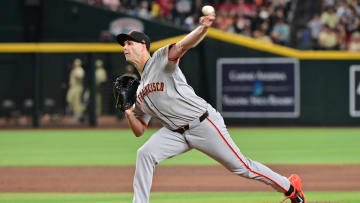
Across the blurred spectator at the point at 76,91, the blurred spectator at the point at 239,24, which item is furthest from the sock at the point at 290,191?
the blurred spectator at the point at 239,24

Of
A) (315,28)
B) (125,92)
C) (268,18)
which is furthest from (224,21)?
(125,92)

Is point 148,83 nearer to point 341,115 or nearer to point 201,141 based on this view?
point 201,141

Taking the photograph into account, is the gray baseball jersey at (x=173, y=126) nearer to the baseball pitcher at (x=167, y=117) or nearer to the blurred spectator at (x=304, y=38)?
the baseball pitcher at (x=167, y=117)

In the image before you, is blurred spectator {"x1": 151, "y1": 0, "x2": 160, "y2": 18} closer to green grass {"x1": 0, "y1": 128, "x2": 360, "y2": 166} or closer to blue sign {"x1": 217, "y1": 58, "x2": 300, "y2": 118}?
blue sign {"x1": 217, "y1": 58, "x2": 300, "y2": 118}

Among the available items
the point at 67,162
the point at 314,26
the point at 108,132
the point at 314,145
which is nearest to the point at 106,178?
the point at 67,162

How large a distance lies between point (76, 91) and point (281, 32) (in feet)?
20.0

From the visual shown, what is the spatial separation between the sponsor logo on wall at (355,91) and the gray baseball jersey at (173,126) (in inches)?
541

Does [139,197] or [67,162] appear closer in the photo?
[139,197]

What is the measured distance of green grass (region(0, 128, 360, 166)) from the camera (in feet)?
41.5

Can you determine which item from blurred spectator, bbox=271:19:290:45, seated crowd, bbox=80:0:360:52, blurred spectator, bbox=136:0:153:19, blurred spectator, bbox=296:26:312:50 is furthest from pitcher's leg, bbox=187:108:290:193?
blurred spectator, bbox=136:0:153:19

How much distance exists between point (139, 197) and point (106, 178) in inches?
155

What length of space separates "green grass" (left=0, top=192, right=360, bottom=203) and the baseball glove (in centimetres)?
184

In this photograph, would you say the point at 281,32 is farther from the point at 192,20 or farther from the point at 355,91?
the point at 355,91

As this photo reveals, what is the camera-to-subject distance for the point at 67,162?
12.4 m
